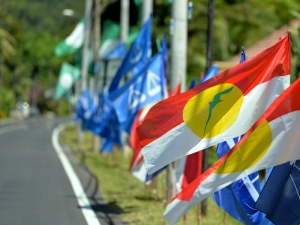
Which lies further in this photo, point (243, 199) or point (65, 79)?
point (65, 79)

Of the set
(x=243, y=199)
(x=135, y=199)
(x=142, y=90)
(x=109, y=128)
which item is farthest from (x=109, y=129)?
(x=243, y=199)

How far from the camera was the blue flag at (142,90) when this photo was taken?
17688 mm

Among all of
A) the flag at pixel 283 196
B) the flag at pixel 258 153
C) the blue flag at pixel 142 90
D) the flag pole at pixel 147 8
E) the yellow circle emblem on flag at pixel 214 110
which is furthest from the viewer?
the flag pole at pixel 147 8

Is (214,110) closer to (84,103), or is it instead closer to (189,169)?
→ (189,169)

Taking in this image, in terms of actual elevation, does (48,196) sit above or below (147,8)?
below

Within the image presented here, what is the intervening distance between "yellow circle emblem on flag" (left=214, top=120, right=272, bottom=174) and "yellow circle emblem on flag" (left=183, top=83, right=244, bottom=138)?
0.79 meters

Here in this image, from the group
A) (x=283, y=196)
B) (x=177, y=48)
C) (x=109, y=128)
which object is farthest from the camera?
(x=109, y=128)

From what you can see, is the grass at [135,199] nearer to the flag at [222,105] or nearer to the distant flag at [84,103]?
the flag at [222,105]

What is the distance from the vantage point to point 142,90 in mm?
17984

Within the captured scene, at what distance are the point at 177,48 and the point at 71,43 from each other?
2808 centimetres

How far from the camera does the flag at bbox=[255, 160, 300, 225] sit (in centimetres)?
926

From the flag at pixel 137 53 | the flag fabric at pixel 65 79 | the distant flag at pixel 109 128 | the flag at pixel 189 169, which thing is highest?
the flag at pixel 137 53

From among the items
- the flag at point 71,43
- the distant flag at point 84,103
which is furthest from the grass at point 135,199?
the flag at point 71,43

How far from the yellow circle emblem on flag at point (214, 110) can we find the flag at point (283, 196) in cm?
79
